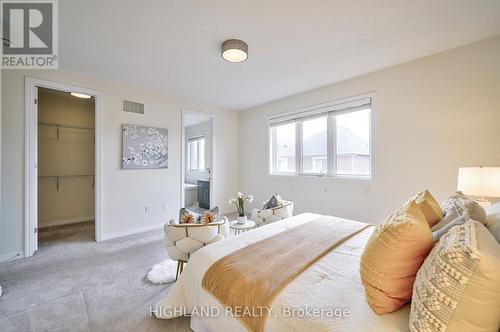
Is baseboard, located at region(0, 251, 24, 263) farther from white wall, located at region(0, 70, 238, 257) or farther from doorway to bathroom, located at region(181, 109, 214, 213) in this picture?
doorway to bathroom, located at region(181, 109, 214, 213)

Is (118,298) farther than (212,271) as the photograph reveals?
Yes

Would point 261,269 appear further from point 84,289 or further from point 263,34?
point 263,34

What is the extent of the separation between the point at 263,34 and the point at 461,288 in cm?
243

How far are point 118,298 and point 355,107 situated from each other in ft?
12.9

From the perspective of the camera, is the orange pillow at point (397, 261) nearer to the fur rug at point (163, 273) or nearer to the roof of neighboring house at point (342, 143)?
the fur rug at point (163, 273)

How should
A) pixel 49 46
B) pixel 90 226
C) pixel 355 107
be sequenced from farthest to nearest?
1. pixel 90 226
2. pixel 355 107
3. pixel 49 46

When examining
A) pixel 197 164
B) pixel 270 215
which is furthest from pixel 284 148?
pixel 197 164

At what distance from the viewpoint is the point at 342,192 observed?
3447mm

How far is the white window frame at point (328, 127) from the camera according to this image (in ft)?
10.5

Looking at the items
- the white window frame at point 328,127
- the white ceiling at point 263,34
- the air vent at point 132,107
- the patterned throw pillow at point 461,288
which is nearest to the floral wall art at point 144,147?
the air vent at point 132,107

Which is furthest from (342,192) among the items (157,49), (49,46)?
(49,46)

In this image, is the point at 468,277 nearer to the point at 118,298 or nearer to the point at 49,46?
the point at 118,298

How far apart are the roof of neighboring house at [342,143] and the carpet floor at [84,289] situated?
306 centimetres

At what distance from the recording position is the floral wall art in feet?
11.9
